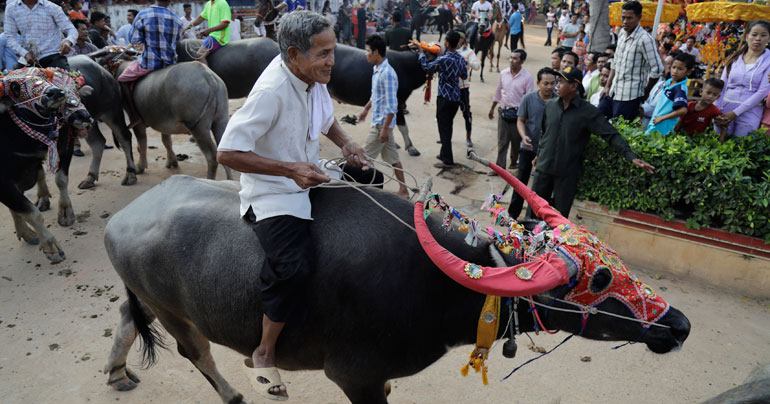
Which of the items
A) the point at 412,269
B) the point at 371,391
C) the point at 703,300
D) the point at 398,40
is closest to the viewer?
the point at 412,269

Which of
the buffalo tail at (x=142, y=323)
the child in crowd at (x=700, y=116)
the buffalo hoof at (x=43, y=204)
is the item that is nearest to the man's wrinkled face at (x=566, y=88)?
the child in crowd at (x=700, y=116)

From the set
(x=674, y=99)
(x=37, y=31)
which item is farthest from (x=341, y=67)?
(x=674, y=99)

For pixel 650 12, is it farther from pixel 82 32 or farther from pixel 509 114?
pixel 82 32

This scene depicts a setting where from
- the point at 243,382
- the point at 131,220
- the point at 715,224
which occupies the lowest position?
the point at 243,382

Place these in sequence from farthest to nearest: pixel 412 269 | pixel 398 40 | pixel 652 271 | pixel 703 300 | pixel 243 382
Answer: pixel 398 40 < pixel 652 271 < pixel 703 300 < pixel 243 382 < pixel 412 269

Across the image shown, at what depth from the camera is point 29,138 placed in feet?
17.2

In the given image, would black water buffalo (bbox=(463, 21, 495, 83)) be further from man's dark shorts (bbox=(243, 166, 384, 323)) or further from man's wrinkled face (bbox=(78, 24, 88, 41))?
man's dark shorts (bbox=(243, 166, 384, 323))

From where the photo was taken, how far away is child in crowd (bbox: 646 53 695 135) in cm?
571

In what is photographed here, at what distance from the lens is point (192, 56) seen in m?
8.41

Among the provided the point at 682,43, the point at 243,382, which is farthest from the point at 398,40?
the point at 243,382

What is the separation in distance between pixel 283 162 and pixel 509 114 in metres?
5.41

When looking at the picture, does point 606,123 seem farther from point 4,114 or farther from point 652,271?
point 4,114

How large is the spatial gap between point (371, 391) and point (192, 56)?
7224 millimetres

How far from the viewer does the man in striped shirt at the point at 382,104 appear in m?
6.29
